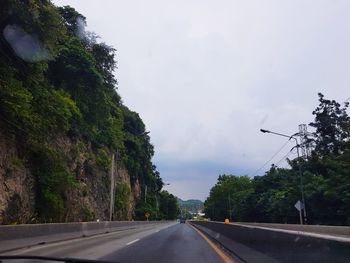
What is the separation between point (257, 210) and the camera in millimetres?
81562

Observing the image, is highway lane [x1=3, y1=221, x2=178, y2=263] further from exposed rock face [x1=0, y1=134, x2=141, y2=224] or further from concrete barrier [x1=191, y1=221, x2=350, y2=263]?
exposed rock face [x1=0, y1=134, x2=141, y2=224]

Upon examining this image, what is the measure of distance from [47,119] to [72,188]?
26.7 feet

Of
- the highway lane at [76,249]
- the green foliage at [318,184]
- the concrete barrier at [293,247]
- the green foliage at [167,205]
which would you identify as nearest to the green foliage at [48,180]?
the highway lane at [76,249]

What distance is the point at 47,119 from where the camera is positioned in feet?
111

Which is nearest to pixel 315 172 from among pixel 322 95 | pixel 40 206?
pixel 322 95

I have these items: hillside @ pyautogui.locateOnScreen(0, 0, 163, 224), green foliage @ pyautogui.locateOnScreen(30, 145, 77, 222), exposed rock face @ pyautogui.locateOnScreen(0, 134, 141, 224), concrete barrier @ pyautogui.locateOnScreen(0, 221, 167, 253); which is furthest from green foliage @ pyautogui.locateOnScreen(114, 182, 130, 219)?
concrete barrier @ pyautogui.locateOnScreen(0, 221, 167, 253)

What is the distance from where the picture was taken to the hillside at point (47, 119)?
2753 centimetres

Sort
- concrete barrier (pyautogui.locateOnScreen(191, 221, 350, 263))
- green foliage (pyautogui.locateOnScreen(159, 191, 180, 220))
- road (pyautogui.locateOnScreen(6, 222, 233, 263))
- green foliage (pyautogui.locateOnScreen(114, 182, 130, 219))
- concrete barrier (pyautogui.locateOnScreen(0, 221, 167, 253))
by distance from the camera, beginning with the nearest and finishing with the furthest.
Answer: concrete barrier (pyautogui.locateOnScreen(191, 221, 350, 263)) → road (pyautogui.locateOnScreen(6, 222, 233, 263)) → concrete barrier (pyautogui.locateOnScreen(0, 221, 167, 253)) → green foliage (pyautogui.locateOnScreen(114, 182, 130, 219)) → green foliage (pyautogui.locateOnScreen(159, 191, 180, 220))

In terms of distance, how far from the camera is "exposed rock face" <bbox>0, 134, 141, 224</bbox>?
2822cm

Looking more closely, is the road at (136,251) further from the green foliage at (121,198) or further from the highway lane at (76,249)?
the green foliage at (121,198)

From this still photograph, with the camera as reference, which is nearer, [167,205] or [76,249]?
[76,249]

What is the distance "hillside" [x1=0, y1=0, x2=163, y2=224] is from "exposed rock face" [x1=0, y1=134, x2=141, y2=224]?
0.07 metres

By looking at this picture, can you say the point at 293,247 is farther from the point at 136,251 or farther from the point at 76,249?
the point at 76,249

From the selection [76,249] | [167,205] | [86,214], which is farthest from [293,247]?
[167,205]
